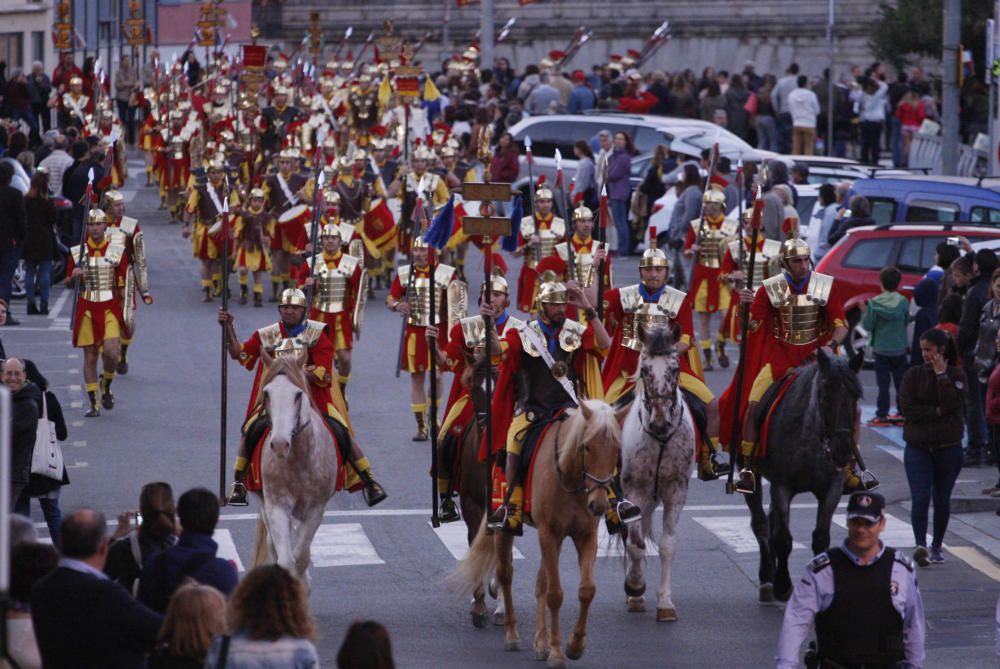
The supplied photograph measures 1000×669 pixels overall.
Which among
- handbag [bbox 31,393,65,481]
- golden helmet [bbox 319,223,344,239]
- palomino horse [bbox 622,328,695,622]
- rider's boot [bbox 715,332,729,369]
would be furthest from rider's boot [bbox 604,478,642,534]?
rider's boot [bbox 715,332,729,369]

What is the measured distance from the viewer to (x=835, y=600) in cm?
871

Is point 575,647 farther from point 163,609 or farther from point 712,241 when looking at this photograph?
point 712,241

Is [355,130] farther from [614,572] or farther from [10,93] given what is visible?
[614,572]

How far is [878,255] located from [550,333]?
34.2 feet

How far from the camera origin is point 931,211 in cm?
2472

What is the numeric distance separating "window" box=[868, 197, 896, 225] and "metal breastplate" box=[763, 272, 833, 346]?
35.5ft

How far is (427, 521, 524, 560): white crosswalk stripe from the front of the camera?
50.6ft

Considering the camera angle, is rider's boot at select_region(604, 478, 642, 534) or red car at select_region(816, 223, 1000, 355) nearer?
rider's boot at select_region(604, 478, 642, 534)

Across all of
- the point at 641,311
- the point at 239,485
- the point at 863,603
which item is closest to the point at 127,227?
the point at 641,311

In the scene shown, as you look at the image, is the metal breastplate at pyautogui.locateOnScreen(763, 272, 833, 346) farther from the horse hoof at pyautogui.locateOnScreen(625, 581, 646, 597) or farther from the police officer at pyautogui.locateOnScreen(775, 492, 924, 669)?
the police officer at pyautogui.locateOnScreen(775, 492, 924, 669)

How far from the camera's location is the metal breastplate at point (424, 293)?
63.9 feet

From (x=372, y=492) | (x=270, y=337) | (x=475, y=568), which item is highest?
(x=270, y=337)

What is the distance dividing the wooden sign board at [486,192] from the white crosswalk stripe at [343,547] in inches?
109

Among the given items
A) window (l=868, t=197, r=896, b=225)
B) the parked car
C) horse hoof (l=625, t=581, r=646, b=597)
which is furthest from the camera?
window (l=868, t=197, r=896, b=225)
